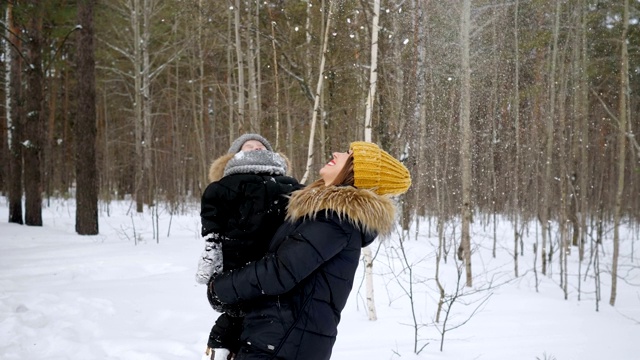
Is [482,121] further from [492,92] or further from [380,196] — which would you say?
[380,196]

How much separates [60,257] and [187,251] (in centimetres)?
204

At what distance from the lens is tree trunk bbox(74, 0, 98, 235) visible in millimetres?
8969

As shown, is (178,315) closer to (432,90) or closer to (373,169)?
(373,169)

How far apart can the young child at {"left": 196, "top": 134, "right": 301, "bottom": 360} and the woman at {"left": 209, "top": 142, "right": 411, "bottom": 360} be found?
0.46 ft

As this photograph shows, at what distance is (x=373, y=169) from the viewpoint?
1906 millimetres

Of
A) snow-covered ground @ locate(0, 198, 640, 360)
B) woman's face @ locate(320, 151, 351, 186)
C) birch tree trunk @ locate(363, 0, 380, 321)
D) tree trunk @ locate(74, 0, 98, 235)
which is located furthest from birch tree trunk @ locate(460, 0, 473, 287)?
tree trunk @ locate(74, 0, 98, 235)

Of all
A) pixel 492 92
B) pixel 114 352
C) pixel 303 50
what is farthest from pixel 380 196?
pixel 492 92

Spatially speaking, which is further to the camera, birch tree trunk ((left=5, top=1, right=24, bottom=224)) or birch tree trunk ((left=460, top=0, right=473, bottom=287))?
birch tree trunk ((left=5, top=1, right=24, bottom=224))

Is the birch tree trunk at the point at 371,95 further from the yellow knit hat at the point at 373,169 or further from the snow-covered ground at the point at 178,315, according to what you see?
the yellow knit hat at the point at 373,169

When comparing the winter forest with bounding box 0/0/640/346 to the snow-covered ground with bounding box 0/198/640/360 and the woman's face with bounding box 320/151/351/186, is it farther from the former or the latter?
the woman's face with bounding box 320/151/351/186

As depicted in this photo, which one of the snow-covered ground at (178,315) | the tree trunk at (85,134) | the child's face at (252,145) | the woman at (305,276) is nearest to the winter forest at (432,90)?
the tree trunk at (85,134)

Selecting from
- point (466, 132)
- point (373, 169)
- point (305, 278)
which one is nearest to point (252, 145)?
point (373, 169)

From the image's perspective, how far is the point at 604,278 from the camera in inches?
416

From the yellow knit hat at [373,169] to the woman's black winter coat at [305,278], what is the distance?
11cm
